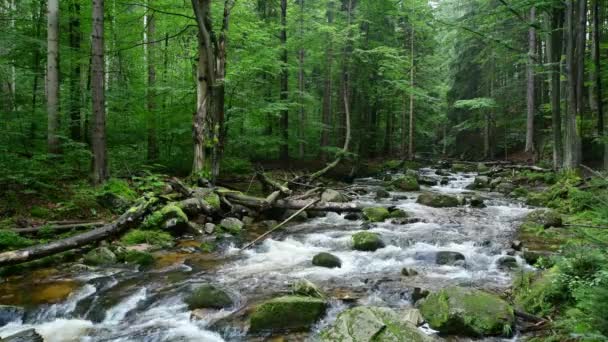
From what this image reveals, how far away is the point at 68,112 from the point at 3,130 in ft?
13.1

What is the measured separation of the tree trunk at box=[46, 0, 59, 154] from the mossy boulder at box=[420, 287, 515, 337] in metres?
10.3

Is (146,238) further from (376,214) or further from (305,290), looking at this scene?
(376,214)

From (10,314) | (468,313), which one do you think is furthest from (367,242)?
(10,314)

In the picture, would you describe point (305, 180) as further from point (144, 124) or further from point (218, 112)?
point (144, 124)

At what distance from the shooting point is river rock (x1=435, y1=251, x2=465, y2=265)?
7.77 m

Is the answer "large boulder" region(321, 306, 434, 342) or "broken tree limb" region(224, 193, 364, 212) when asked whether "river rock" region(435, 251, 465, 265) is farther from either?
"broken tree limb" region(224, 193, 364, 212)

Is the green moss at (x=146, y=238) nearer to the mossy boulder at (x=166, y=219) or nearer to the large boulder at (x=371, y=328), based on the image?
the mossy boulder at (x=166, y=219)

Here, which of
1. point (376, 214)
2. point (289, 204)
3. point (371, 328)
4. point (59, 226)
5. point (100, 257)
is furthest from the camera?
point (289, 204)

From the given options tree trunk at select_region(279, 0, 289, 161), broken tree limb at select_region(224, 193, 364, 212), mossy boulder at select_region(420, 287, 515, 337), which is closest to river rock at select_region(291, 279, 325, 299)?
mossy boulder at select_region(420, 287, 515, 337)

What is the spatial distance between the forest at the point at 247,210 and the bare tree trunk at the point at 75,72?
0.09 metres

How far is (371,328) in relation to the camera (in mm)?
4344

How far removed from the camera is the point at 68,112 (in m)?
13.2

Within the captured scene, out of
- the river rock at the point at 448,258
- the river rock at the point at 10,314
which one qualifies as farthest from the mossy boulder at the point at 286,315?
the river rock at the point at 448,258

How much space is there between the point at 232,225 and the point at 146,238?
86.6 inches
